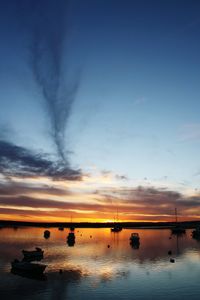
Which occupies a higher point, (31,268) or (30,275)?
(31,268)

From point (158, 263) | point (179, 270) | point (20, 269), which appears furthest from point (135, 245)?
point (20, 269)

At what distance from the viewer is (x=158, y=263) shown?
80.8 metres

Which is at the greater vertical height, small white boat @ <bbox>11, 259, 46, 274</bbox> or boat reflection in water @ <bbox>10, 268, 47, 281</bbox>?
small white boat @ <bbox>11, 259, 46, 274</bbox>

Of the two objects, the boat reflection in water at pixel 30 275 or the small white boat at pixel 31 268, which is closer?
the boat reflection in water at pixel 30 275

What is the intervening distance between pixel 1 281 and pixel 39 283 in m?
6.99

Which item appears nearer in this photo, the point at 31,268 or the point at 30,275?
the point at 30,275

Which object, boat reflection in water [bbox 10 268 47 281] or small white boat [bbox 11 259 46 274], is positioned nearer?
boat reflection in water [bbox 10 268 47 281]

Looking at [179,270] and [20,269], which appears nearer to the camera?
[20,269]

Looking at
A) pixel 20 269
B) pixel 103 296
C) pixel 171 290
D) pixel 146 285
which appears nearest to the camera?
pixel 103 296

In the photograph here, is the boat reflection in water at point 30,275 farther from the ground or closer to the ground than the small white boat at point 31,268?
closer to the ground

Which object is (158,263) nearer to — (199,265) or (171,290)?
(199,265)

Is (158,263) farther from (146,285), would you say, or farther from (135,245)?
(135,245)

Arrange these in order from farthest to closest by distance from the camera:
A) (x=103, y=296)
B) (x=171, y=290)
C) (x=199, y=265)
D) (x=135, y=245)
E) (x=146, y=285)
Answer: (x=135, y=245), (x=199, y=265), (x=146, y=285), (x=171, y=290), (x=103, y=296)

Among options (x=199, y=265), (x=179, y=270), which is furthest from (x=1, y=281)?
(x=199, y=265)
